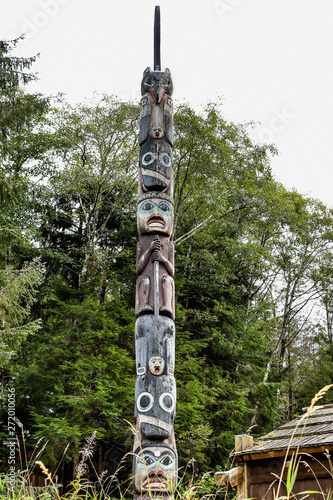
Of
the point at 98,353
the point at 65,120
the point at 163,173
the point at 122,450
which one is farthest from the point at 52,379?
the point at 65,120

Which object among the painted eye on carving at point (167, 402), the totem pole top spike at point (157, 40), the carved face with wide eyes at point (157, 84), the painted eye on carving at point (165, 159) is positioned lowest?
the painted eye on carving at point (167, 402)

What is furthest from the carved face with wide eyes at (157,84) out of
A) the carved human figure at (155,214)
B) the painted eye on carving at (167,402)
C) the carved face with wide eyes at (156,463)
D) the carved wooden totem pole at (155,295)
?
the carved face with wide eyes at (156,463)

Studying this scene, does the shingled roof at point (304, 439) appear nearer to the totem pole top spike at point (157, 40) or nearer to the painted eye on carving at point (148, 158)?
the painted eye on carving at point (148, 158)

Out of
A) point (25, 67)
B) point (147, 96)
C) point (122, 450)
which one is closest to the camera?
point (147, 96)

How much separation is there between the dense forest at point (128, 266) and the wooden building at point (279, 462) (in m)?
4.36

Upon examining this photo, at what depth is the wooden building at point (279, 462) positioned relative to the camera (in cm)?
674

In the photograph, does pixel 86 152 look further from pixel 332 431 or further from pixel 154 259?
pixel 332 431

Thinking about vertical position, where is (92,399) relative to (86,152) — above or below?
below

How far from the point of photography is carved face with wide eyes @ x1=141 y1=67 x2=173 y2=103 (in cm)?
868

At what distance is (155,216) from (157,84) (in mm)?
2663

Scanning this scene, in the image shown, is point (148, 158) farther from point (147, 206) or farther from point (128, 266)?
point (128, 266)

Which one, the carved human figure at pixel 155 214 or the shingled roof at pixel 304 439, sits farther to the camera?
the carved human figure at pixel 155 214

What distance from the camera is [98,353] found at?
523 inches

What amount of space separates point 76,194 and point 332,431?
11360 millimetres
